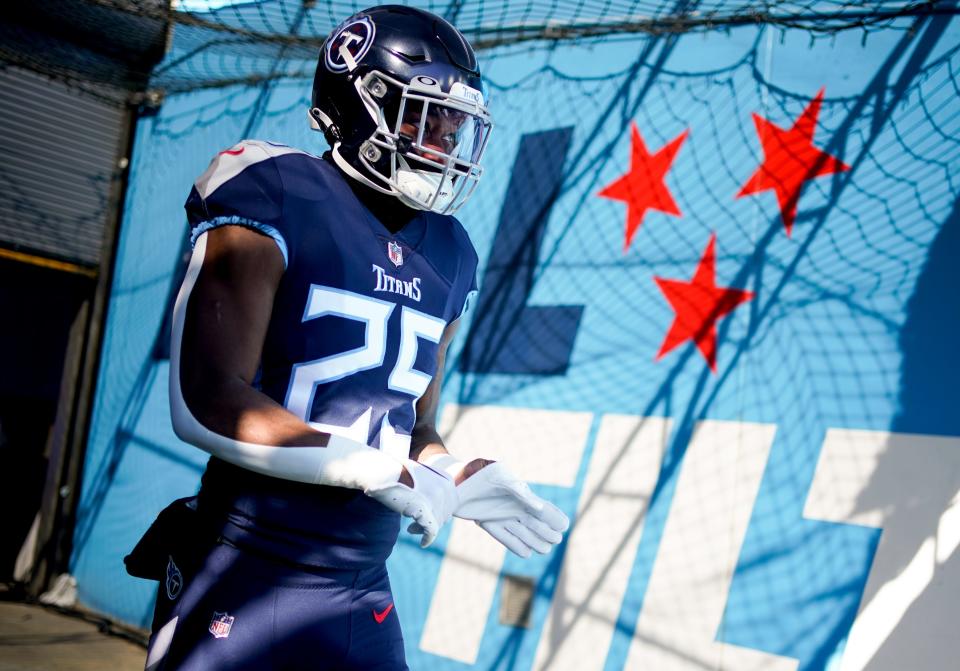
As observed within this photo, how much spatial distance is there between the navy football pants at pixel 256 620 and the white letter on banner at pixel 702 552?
1653mm

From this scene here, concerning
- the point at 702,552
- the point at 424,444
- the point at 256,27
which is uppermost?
the point at 256,27


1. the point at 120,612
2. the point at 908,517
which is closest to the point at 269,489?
the point at 908,517

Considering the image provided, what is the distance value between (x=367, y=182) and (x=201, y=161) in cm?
392

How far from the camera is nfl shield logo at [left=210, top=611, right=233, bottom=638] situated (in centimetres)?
142

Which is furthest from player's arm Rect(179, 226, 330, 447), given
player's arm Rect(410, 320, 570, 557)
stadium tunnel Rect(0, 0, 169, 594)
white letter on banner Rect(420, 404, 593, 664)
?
stadium tunnel Rect(0, 0, 169, 594)

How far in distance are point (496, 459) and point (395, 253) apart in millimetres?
2058

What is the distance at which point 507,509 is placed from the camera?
159cm

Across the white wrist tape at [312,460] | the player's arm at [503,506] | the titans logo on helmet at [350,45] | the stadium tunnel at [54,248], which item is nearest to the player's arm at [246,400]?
the white wrist tape at [312,460]

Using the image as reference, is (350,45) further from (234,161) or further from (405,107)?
(234,161)

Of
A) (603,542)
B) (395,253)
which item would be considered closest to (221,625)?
(395,253)

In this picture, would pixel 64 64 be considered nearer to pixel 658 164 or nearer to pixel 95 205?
pixel 95 205

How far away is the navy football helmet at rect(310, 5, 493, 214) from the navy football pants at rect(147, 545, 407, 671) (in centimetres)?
61

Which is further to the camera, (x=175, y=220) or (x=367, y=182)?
(x=175, y=220)

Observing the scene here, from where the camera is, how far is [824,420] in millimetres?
2814
